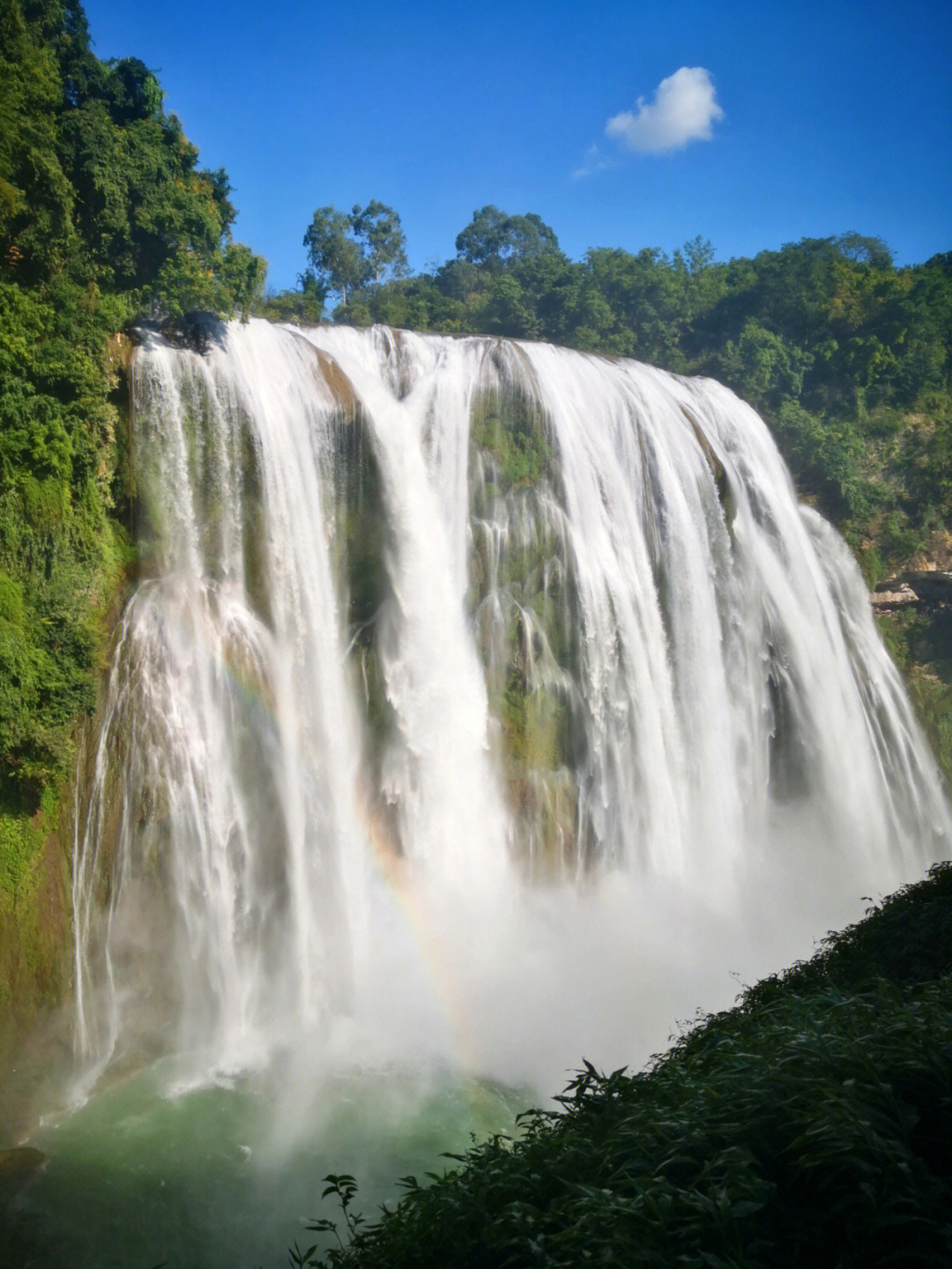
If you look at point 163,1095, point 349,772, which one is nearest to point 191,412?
point 349,772

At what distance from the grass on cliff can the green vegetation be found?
756cm

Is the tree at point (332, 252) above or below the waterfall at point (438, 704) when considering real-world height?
above

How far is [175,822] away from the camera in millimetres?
11953

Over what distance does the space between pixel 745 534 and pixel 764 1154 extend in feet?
56.1

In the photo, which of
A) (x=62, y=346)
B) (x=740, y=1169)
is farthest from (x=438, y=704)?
(x=740, y=1169)

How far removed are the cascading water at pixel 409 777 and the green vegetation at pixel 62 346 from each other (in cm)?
53

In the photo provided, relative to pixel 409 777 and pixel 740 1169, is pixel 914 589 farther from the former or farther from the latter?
pixel 740 1169

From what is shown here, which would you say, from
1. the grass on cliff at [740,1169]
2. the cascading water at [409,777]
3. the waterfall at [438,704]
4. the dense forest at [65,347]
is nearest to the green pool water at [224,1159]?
the cascading water at [409,777]

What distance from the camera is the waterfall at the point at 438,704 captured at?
475 inches

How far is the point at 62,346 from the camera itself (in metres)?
12.0

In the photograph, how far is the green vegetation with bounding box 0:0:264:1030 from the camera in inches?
428

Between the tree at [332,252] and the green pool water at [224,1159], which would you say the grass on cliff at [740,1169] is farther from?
the tree at [332,252]

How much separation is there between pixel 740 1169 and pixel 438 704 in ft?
37.1

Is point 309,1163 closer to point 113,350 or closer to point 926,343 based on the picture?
point 113,350
